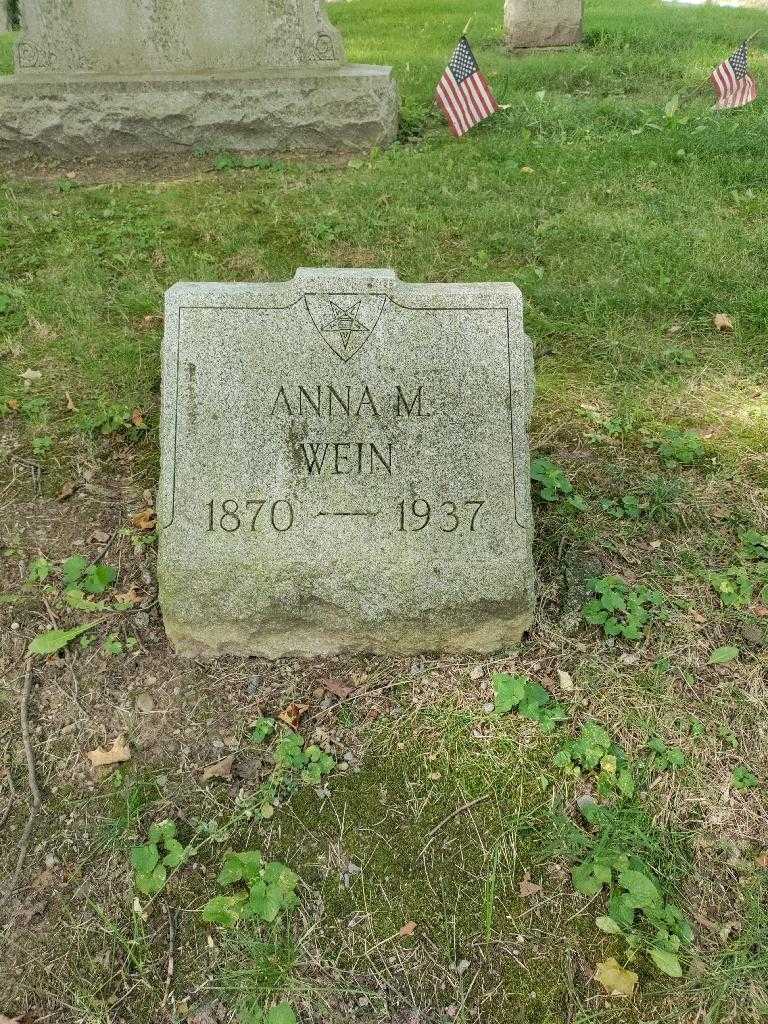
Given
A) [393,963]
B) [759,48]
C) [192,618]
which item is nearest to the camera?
[393,963]

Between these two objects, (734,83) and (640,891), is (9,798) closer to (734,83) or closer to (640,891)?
(640,891)

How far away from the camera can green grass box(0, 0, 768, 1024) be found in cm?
211

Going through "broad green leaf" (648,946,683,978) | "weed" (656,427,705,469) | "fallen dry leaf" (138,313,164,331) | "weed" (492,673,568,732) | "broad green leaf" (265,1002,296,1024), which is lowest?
"broad green leaf" (265,1002,296,1024)

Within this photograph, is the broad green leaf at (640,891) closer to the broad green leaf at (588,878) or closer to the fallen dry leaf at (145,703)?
the broad green leaf at (588,878)

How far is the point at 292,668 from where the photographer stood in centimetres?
288

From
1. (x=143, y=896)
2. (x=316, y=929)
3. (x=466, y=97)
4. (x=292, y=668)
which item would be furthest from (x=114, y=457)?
(x=466, y=97)

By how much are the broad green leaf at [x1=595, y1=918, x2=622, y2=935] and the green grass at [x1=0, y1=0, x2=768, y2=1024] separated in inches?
1.2

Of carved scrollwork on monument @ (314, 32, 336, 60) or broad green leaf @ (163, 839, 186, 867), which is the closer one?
broad green leaf @ (163, 839, 186, 867)

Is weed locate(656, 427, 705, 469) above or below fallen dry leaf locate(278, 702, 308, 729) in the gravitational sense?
above

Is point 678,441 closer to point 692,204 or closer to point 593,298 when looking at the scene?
point 593,298

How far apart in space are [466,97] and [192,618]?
6099 mm

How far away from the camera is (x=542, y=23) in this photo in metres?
10.1

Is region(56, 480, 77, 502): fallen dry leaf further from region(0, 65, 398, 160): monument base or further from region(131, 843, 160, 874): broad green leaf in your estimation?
region(0, 65, 398, 160): monument base

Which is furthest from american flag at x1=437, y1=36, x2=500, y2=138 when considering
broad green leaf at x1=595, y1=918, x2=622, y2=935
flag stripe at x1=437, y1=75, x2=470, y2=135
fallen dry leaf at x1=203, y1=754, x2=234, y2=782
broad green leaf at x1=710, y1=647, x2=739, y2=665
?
broad green leaf at x1=595, y1=918, x2=622, y2=935
